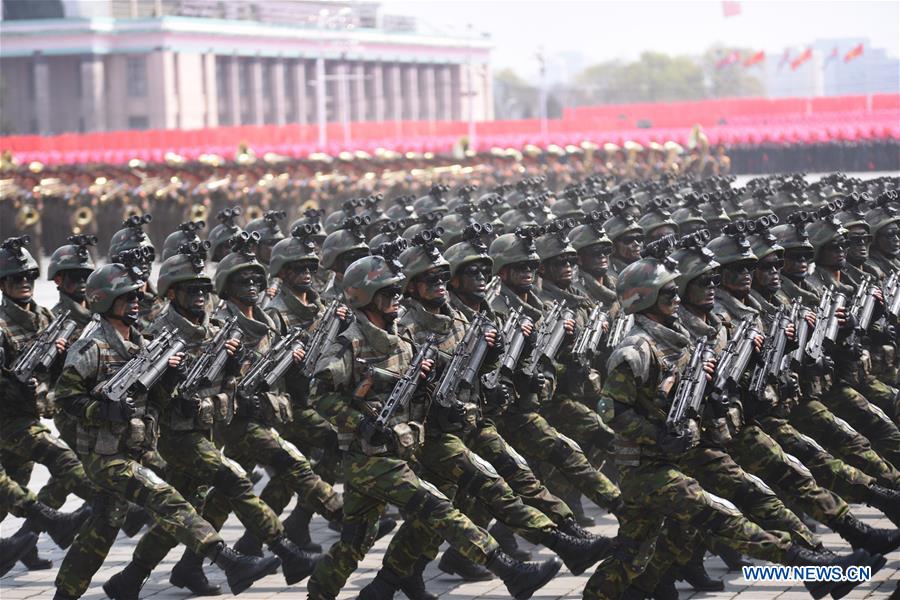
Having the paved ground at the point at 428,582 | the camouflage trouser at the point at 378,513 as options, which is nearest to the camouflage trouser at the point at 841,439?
the paved ground at the point at 428,582

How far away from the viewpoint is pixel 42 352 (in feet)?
34.8

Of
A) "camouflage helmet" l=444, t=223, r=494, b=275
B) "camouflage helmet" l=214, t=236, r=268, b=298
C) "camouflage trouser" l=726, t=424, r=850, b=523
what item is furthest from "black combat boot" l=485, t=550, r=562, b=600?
"camouflage helmet" l=214, t=236, r=268, b=298

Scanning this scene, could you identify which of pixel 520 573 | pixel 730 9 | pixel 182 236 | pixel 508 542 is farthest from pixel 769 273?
pixel 730 9

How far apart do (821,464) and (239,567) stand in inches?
127

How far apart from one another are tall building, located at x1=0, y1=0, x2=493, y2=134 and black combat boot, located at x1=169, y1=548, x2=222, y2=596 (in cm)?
6532

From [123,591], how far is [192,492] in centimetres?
73

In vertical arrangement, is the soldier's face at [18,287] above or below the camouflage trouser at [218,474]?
above

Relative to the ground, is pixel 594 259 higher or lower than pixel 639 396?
higher

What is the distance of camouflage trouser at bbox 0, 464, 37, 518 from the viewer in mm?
10641

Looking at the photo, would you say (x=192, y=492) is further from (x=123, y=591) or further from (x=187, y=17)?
(x=187, y=17)

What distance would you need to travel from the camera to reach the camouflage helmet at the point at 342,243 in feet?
43.7

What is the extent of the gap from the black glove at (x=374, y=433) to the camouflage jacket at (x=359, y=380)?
68 millimetres

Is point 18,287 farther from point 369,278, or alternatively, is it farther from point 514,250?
point 514,250

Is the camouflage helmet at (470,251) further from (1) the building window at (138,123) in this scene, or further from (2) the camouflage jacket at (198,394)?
(1) the building window at (138,123)
